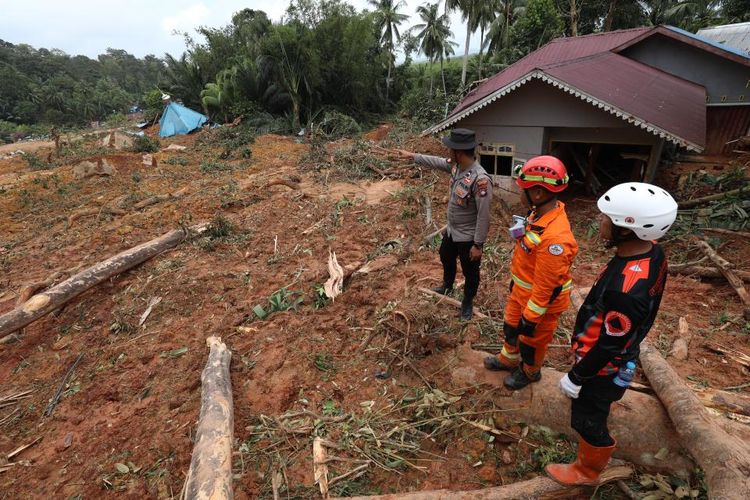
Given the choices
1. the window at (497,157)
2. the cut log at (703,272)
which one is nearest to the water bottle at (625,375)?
the cut log at (703,272)

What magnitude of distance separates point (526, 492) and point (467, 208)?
96.0 inches

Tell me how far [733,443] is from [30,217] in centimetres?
1483

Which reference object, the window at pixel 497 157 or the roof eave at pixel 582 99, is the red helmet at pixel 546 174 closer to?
the roof eave at pixel 582 99

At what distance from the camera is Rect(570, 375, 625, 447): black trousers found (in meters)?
2.07

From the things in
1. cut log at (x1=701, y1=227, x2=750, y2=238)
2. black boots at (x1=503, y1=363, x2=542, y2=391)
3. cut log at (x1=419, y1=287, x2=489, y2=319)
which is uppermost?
black boots at (x1=503, y1=363, x2=542, y2=391)

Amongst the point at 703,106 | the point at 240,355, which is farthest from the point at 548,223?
the point at 703,106

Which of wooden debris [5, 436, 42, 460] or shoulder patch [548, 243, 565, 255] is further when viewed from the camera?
wooden debris [5, 436, 42, 460]

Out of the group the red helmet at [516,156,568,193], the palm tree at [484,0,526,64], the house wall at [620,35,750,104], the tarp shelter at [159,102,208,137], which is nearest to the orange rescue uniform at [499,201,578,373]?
the red helmet at [516,156,568,193]

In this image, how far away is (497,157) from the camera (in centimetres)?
973

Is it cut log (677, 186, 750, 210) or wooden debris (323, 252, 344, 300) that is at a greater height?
cut log (677, 186, 750, 210)

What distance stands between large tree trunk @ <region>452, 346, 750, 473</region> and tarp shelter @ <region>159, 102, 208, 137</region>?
2699cm

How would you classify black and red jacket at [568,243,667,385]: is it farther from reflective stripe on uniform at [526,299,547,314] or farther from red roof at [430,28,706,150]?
red roof at [430,28,706,150]

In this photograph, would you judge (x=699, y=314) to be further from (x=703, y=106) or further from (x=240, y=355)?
(x=703, y=106)

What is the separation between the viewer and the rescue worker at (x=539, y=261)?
2.32 metres
